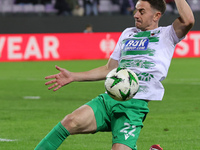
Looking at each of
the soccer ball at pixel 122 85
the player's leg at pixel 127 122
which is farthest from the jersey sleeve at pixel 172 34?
the player's leg at pixel 127 122

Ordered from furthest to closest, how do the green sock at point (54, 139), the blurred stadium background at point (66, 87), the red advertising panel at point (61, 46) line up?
1. the red advertising panel at point (61, 46)
2. the blurred stadium background at point (66, 87)
3. the green sock at point (54, 139)

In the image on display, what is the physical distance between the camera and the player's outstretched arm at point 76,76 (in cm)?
587

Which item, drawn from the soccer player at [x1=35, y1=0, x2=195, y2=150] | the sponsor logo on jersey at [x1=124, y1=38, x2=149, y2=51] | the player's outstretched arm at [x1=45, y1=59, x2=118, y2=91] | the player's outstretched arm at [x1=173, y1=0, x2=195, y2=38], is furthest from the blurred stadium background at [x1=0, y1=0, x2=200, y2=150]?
the player's outstretched arm at [x1=173, y1=0, x2=195, y2=38]

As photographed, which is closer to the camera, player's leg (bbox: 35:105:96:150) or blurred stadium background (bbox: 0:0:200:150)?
player's leg (bbox: 35:105:96:150)

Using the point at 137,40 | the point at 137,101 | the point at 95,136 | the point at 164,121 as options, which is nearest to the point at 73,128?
the point at 137,101

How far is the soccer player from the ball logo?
67.9 ft

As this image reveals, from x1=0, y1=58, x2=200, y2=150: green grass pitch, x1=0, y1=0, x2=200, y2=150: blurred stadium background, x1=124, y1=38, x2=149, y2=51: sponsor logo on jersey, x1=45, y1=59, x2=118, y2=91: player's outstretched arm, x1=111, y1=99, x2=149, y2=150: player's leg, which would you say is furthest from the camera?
x1=0, y1=0, x2=200, y2=150: blurred stadium background

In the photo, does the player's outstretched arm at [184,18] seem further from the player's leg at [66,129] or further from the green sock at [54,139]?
the green sock at [54,139]

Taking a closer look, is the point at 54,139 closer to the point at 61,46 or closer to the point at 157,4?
the point at 157,4

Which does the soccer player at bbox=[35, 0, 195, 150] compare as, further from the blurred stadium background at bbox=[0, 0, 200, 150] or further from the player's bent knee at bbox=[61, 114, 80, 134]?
the blurred stadium background at bbox=[0, 0, 200, 150]

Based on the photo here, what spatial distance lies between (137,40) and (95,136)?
118 inches

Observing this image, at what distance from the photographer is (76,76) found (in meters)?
6.01

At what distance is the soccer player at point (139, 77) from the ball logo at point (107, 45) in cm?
2070

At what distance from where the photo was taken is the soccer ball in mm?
5672
